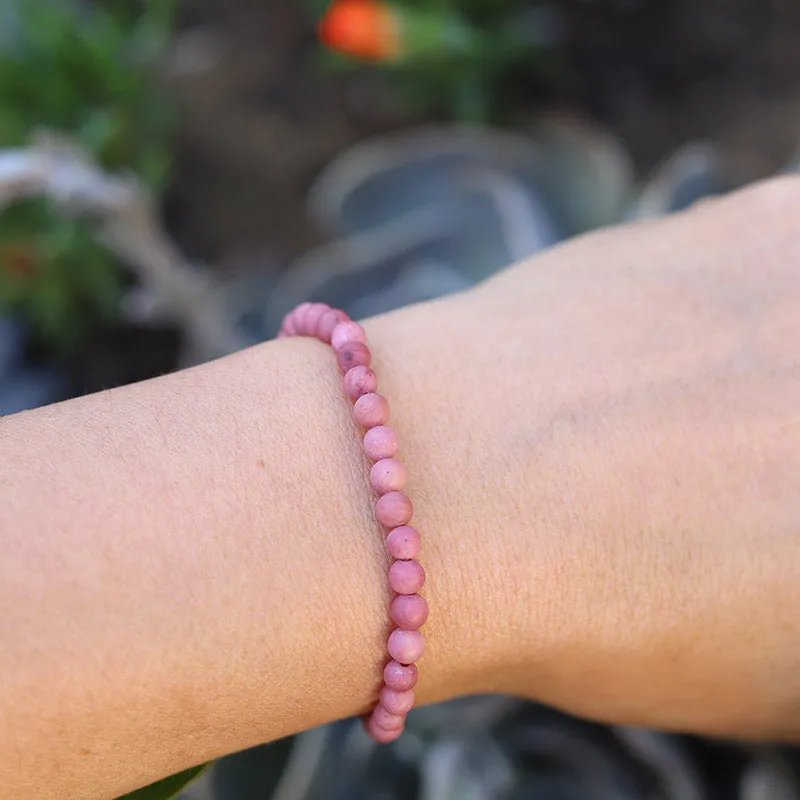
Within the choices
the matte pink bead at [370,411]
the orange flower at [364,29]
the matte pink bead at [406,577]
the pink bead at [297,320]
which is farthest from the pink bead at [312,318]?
the orange flower at [364,29]

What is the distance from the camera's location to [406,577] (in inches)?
26.1

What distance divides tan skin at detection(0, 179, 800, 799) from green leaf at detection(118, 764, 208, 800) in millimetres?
29

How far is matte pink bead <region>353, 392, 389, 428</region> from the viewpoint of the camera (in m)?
0.70

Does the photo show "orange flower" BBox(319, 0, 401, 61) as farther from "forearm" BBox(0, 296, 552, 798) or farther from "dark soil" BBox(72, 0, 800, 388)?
"forearm" BBox(0, 296, 552, 798)

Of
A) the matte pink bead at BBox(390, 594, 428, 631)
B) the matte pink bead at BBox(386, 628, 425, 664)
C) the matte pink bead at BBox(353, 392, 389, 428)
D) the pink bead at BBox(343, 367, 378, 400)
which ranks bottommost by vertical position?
the matte pink bead at BBox(386, 628, 425, 664)

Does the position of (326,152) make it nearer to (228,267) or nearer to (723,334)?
(228,267)

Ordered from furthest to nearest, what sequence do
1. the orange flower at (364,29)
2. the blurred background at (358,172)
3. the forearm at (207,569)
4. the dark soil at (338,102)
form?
1. the dark soil at (338,102)
2. the orange flower at (364,29)
3. the blurred background at (358,172)
4. the forearm at (207,569)

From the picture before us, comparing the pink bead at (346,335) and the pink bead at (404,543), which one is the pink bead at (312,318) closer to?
the pink bead at (346,335)

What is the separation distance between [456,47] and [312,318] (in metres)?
0.79

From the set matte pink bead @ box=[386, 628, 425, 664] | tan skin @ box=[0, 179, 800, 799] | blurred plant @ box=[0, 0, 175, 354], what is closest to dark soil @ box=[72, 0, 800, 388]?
blurred plant @ box=[0, 0, 175, 354]

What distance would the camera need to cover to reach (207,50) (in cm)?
172

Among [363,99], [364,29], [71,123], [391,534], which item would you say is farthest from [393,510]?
[363,99]

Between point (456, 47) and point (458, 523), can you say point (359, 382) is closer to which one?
point (458, 523)

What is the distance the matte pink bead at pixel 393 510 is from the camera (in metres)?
0.67
